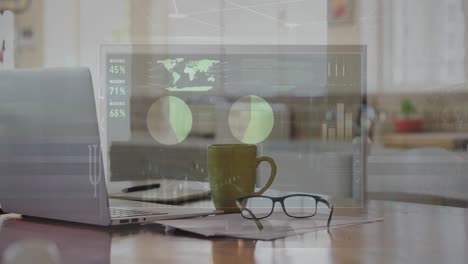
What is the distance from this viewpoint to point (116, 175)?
1.30 meters

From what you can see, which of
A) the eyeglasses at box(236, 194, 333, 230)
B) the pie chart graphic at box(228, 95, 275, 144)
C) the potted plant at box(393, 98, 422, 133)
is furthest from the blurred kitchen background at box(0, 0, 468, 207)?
the eyeglasses at box(236, 194, 333, 230)

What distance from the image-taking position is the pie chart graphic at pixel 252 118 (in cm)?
160

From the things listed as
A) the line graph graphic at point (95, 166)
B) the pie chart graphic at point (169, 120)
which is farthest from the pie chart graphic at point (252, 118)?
the line graph graphic at point (95, 166)

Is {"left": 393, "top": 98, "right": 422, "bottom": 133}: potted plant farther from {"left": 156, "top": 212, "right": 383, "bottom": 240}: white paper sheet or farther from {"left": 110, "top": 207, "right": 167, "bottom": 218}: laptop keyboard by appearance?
{"left": 110, "top": 207, "right": 167, "bottom": 218}: laptop keyboard

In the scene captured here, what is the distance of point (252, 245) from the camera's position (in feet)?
2.13

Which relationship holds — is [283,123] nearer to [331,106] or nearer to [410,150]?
[331,106]

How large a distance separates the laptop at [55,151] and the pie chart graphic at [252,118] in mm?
731

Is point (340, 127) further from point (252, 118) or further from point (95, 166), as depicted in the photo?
point (95, 166)

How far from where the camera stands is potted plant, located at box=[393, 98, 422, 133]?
6.52ft

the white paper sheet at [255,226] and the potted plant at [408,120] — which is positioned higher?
the potted plant at [408,120]

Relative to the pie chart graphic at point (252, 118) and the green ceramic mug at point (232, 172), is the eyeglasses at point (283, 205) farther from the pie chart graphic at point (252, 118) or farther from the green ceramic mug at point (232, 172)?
the pie chart graphic at point (252, 118)

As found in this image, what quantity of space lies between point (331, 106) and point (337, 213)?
0.66 m

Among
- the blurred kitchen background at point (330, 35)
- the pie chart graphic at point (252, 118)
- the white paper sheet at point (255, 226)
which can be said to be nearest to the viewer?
the white paper sheet at point (255, 226)

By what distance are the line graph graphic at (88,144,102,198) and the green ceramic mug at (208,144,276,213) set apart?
0.75 feet
